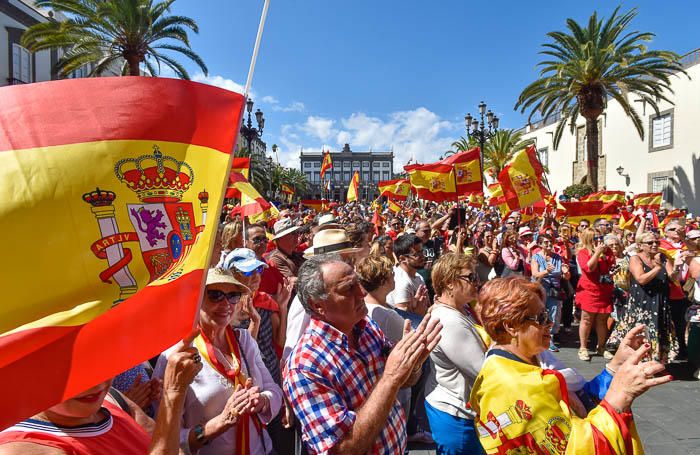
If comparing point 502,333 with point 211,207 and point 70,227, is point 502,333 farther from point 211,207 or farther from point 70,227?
point 70,227

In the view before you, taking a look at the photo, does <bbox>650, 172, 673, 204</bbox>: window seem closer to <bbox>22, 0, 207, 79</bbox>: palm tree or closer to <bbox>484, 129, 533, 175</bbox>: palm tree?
<bbox>484, 129, 533, 175</bbox>: palm tree

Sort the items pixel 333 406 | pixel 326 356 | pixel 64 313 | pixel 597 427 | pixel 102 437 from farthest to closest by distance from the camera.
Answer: pixel 326 356, pixel 333 406, pixel 597 427, pixel 102 437, pixel 64 313

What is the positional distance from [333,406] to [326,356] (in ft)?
0.75

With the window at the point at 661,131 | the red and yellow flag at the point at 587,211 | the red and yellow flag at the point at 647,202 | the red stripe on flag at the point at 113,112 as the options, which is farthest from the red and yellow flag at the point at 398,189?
the window at the point at 661,131

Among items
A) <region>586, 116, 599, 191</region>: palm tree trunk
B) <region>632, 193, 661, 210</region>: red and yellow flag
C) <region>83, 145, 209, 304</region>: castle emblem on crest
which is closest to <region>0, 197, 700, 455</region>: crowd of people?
<region>83, 145, 209, 304</region>: castle emblem on crest

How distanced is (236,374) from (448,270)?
1.49 m

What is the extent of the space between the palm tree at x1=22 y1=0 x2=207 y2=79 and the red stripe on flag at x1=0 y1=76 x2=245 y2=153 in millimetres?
14286

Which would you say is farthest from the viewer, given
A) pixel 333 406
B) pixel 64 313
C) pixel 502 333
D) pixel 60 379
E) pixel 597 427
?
pixel 502 333

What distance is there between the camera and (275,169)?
5331 centimetres

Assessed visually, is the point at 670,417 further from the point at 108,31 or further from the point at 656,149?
the point at 656,149

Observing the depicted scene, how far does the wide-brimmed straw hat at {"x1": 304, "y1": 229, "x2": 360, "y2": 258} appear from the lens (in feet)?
14.8

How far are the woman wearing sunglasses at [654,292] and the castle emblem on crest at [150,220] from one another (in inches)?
228

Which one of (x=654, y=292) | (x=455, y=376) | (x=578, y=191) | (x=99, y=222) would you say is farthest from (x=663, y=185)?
(x=99, y=222)

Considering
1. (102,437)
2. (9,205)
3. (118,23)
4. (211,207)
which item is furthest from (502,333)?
(118,23)
